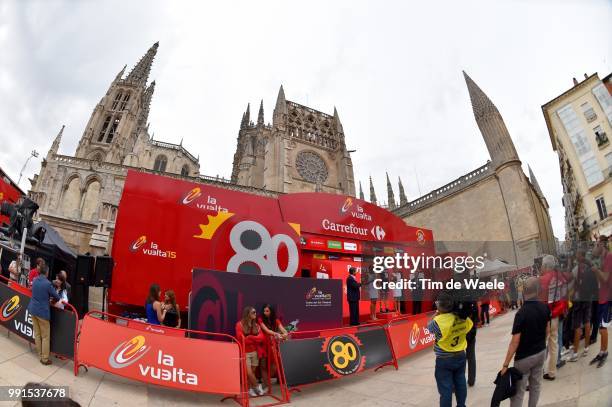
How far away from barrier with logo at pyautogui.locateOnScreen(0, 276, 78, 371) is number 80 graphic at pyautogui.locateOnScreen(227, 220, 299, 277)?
3306 mm

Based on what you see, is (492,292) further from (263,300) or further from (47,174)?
(47,174)

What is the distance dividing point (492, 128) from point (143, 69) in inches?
2383

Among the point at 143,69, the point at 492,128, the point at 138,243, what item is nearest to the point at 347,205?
the point at 138,243

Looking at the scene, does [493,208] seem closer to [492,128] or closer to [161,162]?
[492,128]

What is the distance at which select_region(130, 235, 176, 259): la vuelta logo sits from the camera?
683 cm

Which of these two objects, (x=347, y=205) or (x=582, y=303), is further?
(x=347, y=205)

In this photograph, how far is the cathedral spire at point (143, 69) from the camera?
51.4 m

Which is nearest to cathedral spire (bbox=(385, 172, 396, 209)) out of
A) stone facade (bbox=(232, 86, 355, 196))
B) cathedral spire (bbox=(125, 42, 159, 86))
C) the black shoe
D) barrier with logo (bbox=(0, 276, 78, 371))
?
stone facade (bbox=(232, 86, 355, 196))

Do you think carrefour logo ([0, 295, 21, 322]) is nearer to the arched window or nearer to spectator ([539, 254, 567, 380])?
→ spectator ([539, 254, 567, 380])

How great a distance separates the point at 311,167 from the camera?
Result: 1449 inches

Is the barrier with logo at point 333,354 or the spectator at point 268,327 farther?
the spectator at point 268,327

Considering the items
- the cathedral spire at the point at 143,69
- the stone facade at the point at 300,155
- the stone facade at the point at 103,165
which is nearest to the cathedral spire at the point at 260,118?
the stone facade at the point at 300,155

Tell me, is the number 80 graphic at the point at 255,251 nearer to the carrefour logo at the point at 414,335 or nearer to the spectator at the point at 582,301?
the carrefour logo at the point at 414,335

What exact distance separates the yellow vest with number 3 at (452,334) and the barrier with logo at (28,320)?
5766mm
